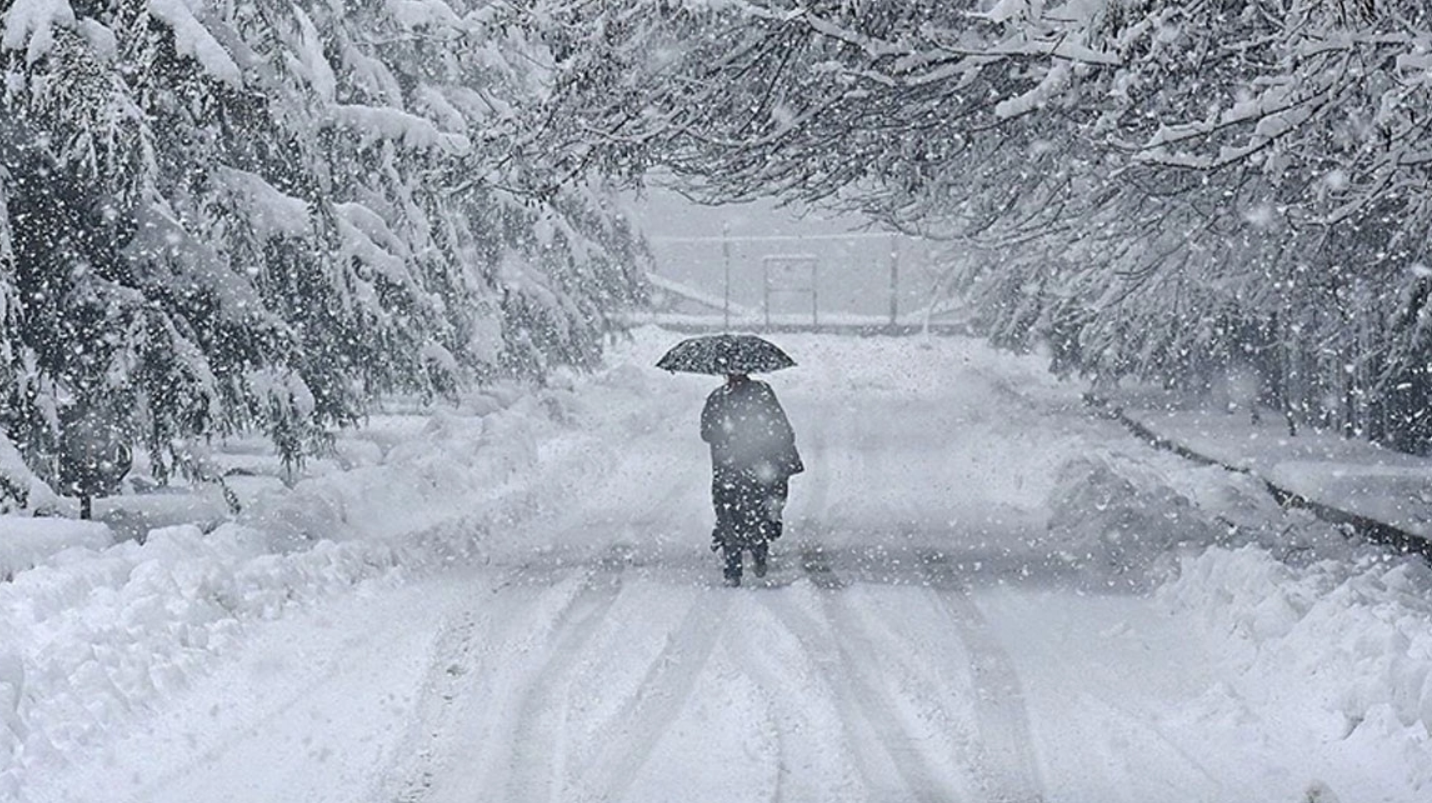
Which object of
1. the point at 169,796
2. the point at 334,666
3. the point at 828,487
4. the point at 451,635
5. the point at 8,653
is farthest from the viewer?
the point at 828,487

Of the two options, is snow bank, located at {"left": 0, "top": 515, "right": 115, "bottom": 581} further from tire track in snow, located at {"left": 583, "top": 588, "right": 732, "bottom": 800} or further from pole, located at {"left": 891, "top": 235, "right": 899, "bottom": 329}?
pole, located at {"left": 891, "top": 235, "right": 899, "bottom": 329}

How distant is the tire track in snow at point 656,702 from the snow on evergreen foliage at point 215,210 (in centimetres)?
293

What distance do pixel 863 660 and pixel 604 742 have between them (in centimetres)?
217

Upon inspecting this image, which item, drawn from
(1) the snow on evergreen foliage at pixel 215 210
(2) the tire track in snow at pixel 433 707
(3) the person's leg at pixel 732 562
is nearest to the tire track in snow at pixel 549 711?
(2) the tire track in snow at pixel 433 707

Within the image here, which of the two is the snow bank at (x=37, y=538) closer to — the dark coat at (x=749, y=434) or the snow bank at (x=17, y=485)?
the snow bank at (x=17, y=485)

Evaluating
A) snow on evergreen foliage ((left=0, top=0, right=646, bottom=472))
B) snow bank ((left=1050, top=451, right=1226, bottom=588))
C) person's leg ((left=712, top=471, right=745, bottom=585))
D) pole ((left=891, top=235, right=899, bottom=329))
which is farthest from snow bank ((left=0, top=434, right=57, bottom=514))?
pole ((left=891, top=235, right=899, bottom=329))

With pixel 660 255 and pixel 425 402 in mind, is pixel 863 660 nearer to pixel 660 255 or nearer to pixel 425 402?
pixel 425 402

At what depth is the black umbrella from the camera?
12398 mm

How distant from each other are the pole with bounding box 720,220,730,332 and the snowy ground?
42.6 meters

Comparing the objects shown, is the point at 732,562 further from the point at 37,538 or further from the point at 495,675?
the point at 37,538

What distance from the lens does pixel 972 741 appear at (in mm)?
7387

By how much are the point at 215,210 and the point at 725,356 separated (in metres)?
4.01

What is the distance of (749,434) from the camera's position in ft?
40.6

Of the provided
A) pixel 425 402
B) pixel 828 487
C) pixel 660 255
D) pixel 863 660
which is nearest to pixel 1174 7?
pixel 863 660
